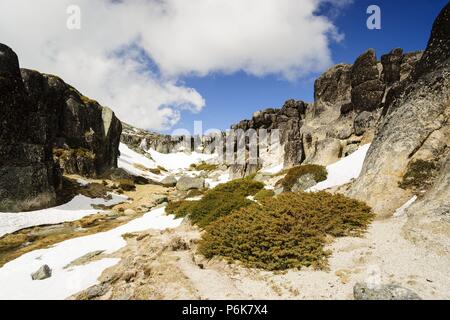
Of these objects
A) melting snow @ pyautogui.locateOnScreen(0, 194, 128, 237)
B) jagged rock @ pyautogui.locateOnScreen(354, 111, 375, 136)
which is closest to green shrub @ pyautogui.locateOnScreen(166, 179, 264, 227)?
melting snow @ pyautogui.locateOnScreen(0, 194, 128, 237)

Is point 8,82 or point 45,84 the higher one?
point 45,84

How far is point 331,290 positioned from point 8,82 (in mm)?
32348

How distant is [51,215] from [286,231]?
23.7 meters

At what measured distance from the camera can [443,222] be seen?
25.3 ft

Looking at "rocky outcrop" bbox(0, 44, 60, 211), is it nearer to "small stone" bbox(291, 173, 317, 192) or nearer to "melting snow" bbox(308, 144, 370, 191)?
"small stone" bbox(291, 173, 317, 192)

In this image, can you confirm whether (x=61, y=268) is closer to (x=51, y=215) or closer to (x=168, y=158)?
(x=51, y=215)

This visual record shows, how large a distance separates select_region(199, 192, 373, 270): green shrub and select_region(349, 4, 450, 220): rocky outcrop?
1350 millimetres

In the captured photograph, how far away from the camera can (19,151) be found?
83.6 ft

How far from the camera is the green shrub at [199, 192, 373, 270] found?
8.30m

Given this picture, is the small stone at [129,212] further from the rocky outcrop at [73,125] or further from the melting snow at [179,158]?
the melting snow at [179,158]

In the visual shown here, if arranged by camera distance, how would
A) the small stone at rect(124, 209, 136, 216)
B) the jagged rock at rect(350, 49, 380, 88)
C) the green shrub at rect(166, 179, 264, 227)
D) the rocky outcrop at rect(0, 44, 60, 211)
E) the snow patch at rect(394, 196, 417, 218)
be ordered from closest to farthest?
the snow patch at rect(394, 196, 417, 218) → the green shrub at rect(166, 179, 264, 227) → the rocky outcrop at rect(0, 44, 60, 211) → the small stone at rect(124, 209, 136, 216) → the jagged rock at rect(350, 49, 380, 88)

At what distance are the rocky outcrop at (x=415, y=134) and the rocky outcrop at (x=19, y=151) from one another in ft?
88.2
